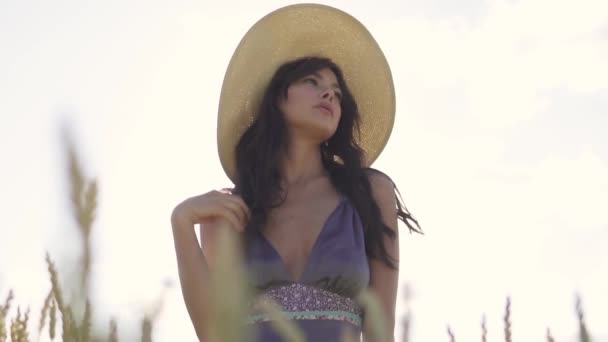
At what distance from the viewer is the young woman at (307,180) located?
3135 mm

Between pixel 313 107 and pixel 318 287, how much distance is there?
69 centimetres

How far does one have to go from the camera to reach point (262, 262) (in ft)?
10.5

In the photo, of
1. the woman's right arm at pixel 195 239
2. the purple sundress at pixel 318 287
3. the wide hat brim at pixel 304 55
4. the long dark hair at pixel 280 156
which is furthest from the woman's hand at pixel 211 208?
the wide hat brim at pixel 304 55

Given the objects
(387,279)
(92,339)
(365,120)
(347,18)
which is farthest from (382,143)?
(92,339)

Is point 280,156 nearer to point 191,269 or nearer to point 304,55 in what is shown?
point 304,55

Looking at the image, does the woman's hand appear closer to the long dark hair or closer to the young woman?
the young woman

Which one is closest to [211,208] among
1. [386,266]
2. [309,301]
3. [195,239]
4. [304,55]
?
[195,239]

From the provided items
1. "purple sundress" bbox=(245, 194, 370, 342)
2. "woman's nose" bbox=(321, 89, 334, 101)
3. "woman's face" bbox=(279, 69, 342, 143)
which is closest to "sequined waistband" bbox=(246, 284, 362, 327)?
"purple sundress" bbox=(245, 194, 370, 342)

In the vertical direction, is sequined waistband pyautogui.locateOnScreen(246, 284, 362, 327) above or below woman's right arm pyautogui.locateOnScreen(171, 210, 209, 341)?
below

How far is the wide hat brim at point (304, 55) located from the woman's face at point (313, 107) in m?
0.32

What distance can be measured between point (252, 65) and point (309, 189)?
73cm

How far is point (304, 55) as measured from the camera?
396cm

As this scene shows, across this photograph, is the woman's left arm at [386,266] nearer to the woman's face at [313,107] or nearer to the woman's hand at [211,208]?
the woman's face at [313,107]

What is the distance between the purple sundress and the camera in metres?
3.13
